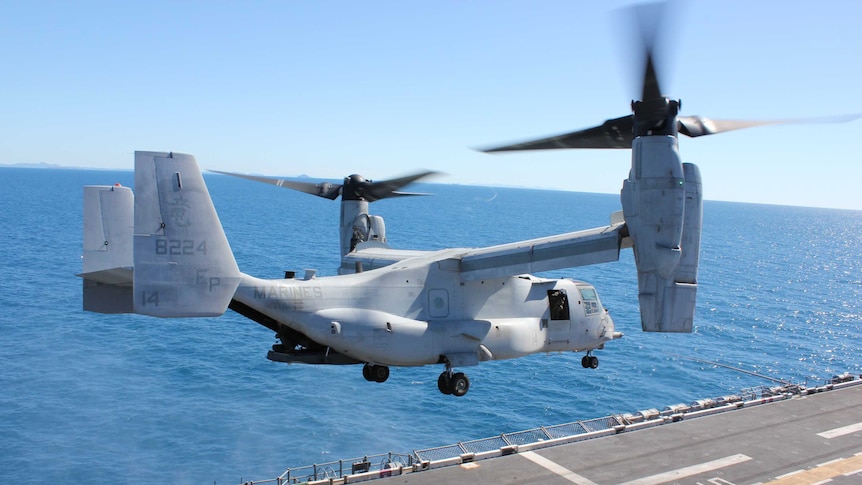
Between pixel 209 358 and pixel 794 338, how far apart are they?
57080 millimetres

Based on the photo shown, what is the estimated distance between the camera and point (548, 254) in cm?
2038

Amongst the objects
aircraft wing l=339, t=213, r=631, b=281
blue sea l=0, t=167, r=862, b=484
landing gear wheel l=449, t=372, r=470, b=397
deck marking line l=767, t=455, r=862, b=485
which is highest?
aircraft wing l=339, t=213, r=631, b=281

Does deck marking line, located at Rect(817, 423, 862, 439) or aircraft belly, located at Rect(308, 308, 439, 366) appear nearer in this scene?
aircraft belly, located at Rect(308, 308, 439, 366)

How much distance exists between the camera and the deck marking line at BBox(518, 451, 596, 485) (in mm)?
27172

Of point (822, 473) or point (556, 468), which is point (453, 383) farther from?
point (822, 473)

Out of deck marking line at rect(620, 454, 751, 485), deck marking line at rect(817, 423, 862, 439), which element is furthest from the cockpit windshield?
deck marking line at rect(817, 423, 862, 439)

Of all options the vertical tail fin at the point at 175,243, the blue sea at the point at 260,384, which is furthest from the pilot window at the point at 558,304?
the blue sea at the point at 260,384

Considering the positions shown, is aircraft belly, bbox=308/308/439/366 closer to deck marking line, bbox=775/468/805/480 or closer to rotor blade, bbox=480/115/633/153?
rotor blade, bbox=480/115/633/153

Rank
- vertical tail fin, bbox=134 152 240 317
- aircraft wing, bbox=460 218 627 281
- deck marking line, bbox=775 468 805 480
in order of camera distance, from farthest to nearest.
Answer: deck marking line, bbox=775 468 805 480
aircraft wing, bbox=460 218 627 281
vertical tail fin, bbox=134 152 240 317

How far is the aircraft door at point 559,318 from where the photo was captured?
24375 millimetres

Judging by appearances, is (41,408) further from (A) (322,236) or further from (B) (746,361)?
(A) (322,236)

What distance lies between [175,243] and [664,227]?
13.0 meters

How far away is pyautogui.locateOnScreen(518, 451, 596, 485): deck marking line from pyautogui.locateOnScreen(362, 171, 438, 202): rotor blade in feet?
44.5

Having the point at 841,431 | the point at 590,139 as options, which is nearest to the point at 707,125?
the point at 590,139
